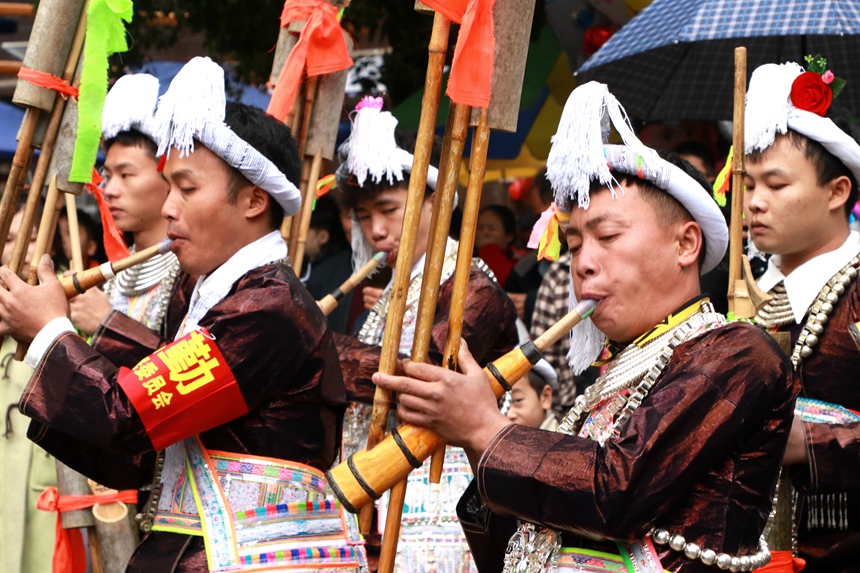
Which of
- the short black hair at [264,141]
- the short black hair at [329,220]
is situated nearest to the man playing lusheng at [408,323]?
the short black hair at [264,141]

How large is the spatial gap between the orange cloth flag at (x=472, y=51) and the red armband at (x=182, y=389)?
859 millimetres

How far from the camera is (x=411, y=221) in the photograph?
249cm

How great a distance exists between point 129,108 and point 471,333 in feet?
5.07

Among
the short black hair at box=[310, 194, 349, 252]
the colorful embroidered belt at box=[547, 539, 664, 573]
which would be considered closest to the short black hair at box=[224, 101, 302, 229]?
the colorful embroidered belt at box=[547, 539, 664, 573]

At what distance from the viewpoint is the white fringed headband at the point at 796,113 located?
332cm

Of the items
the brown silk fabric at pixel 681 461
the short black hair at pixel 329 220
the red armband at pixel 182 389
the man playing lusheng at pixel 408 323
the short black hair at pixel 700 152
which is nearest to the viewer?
the brown silk fabric at pixel 681 461

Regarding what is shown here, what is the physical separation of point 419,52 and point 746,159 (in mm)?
3996

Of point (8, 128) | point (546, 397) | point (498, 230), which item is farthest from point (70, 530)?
point (8, 128)

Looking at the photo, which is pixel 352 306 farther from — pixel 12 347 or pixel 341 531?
pixel 341 531

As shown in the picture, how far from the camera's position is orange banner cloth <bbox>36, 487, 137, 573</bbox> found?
13.3 feet

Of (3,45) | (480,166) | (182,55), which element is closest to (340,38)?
(480,166)

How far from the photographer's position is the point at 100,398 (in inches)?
106

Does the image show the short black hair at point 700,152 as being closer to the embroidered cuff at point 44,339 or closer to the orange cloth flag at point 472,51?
the orange cloth flag at point 472,51

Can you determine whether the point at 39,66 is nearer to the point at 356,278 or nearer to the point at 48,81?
the point at 48,81
